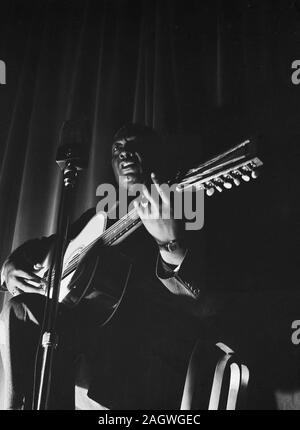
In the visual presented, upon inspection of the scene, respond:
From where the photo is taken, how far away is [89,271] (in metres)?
1.63

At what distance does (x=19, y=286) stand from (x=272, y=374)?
33.9 inches

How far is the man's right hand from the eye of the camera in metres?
→ 1.74

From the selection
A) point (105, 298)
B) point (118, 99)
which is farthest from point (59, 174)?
point (105, 298)

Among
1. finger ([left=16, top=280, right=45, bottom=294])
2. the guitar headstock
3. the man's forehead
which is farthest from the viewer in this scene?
the man's forehead

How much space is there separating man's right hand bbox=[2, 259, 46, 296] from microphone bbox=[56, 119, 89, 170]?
0.41m

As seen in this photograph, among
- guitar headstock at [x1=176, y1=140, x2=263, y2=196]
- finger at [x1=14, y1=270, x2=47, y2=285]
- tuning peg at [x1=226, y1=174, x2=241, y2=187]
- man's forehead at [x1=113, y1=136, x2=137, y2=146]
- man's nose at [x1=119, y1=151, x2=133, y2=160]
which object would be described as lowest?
finger at [x1=14, y1=270, x2=47, y2=285]

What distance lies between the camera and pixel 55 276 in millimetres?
1403

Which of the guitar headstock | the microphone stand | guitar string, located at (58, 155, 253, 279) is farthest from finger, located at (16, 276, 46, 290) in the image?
the guitar headstock

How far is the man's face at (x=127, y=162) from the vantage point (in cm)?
176

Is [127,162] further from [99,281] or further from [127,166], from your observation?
[99,281]

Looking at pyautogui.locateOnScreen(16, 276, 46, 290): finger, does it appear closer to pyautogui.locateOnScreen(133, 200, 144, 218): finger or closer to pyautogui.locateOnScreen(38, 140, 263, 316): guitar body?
pyautogui.locateOnScreen(38, 140, 263, 316): guitar body

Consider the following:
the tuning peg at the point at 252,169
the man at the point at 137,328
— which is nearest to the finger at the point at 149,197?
the man at the point at 137,328

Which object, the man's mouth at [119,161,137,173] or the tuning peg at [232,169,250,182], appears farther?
the man's mouth at [119,161,137,173]

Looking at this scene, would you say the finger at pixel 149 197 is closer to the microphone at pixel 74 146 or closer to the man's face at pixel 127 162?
the man's face at pixel 127 162
